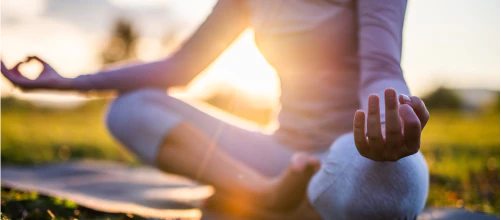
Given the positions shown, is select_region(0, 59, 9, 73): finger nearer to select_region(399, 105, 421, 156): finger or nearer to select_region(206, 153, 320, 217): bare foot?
select_region(206, 153, 320, 217): bare foot

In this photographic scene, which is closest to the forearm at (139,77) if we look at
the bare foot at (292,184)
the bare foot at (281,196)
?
the bare foot at (281,196)

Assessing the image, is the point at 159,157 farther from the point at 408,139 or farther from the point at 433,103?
the point at 433,103

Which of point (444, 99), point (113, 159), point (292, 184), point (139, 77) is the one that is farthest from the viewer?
point (444, 99)

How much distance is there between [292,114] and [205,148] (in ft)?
1.34

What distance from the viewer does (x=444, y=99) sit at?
73.2 ft

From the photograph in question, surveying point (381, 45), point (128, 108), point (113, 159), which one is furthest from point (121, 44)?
point (381, 45)

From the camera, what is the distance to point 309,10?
1448mm

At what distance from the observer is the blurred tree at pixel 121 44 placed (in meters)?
33.8

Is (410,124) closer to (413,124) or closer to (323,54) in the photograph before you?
(413,124)

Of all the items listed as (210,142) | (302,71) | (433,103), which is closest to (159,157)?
(210,142)

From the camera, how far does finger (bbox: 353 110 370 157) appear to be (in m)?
0.77

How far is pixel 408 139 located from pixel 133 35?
36.0 meters

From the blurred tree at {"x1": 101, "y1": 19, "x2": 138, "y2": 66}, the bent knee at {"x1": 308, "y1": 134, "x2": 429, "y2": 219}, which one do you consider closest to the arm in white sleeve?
the bent knee at {"x1": 308, "y1": 134, "x2": 429, "y2": 219}

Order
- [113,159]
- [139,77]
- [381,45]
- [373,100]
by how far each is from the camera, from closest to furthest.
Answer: [373,100] < [381,45] < [139,77] < [113,159]
